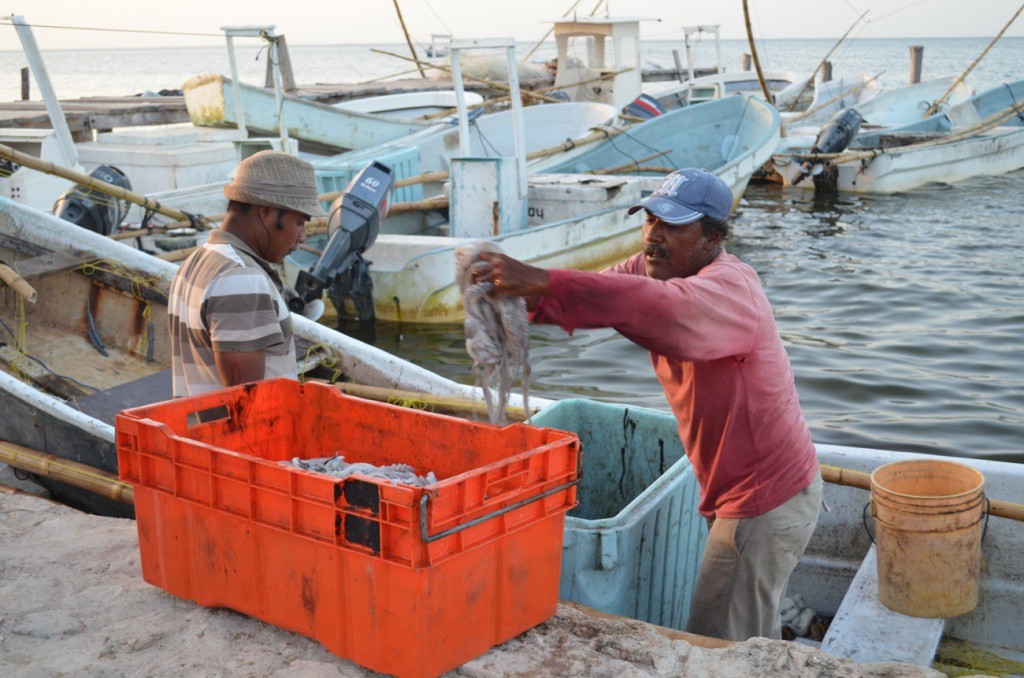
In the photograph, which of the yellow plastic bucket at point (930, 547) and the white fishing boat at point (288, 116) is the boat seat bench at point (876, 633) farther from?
the white fishing boat at point (288, 116)

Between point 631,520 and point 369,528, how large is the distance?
131 centimetres

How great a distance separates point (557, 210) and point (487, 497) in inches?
361

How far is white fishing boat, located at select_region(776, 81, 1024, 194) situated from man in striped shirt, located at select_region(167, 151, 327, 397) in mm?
16395

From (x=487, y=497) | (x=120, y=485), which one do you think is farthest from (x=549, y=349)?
(x=487, y=497)

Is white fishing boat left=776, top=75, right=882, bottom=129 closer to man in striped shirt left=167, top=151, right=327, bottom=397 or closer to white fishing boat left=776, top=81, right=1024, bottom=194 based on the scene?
white fishing boat left=776, top=81, right=1024, bottom=194

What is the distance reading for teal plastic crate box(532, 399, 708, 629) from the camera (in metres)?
3.67

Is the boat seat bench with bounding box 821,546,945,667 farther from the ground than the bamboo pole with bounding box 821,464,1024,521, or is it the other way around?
the bamboo pole with bounding box 821,464,1024,521

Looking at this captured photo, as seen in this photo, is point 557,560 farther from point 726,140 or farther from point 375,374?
point 726,140

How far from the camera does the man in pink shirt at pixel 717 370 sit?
2.79 m

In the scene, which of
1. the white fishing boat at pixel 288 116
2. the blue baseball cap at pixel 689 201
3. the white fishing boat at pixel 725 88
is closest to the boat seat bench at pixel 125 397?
the blue baseball cap at pixel 689 201

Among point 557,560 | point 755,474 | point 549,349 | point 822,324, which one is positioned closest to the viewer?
point 557,560

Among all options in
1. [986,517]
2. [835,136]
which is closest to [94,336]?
[986,517]

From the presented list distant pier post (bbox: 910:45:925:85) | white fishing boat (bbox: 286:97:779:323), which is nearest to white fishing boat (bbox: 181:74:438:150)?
white fishing boat (bbox: 286:97:779:323)

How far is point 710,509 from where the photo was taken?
3.46 m
